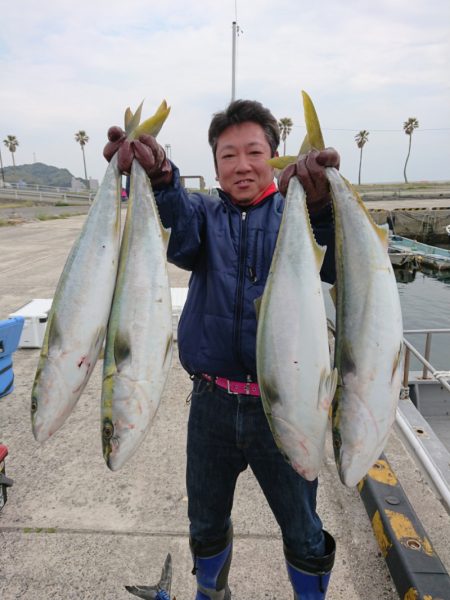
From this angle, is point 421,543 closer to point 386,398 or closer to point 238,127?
point 386,398

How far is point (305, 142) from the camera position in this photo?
5.85ft

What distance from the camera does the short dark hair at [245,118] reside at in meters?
2.03

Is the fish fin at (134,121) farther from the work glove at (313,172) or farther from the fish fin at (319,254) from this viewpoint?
the fish fin at (319,254)

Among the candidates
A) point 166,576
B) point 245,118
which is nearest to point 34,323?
point 166,576

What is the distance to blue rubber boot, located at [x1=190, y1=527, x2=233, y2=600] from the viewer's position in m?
2.13

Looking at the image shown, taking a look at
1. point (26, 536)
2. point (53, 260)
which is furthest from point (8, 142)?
point (26, 536)

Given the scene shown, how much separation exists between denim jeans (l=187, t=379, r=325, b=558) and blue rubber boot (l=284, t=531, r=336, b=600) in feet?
0.11

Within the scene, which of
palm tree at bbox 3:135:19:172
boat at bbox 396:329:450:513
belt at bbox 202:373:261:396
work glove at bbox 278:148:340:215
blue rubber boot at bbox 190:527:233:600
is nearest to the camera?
work glove at bbox 278:148:340:215

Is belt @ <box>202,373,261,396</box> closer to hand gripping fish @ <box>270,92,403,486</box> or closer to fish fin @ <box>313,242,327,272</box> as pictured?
hand gripping fish @ <box>270,92,403,486</box>

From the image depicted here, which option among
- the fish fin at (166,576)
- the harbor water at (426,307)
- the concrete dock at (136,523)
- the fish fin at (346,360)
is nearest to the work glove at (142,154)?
the fish fin at (346,360)

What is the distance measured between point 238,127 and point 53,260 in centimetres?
1145

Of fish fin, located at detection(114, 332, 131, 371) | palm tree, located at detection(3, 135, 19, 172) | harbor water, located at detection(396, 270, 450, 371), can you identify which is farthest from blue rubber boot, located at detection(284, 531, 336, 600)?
palm tree, located at detection(3, 135, 19, 172)

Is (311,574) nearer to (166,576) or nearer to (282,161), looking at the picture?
(166,576)

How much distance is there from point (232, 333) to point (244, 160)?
0.79 metres
